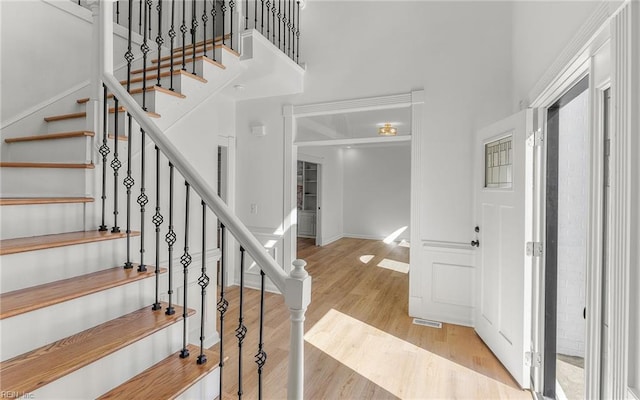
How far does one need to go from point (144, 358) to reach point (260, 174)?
3059 mm

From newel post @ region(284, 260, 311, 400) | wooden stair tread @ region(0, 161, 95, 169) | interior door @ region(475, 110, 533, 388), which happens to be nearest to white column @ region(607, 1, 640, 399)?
newel post @ region(284, 260, 311, 400)

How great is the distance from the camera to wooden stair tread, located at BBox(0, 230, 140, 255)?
4.37 feet

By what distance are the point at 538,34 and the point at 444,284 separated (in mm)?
2336

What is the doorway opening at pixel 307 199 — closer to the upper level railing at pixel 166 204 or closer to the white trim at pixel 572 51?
the upper level railing at pixel 166 204

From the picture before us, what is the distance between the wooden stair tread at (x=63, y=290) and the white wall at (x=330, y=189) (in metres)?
5.13

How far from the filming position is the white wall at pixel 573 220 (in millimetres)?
2381

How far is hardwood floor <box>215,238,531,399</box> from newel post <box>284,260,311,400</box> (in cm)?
58

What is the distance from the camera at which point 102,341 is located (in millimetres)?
1277

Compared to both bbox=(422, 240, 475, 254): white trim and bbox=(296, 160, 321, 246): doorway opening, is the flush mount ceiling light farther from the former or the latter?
bbox=(296, 160, 321, 246): doorway opening

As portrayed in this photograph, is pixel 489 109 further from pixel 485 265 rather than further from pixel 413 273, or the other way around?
pixel 413 273

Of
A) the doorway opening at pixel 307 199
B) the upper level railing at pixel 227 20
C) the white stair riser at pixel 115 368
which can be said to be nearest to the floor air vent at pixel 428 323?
the white stair riser at pixel 115 368

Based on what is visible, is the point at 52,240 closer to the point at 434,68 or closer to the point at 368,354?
the point at 368,354

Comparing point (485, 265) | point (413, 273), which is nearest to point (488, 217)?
point (485, 265)

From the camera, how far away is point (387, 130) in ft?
12.2
